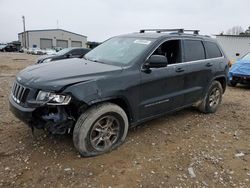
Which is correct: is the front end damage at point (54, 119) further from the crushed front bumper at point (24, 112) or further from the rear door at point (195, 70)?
the rear door at point (195, 70)

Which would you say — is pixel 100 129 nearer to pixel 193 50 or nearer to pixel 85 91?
pixel 85 91

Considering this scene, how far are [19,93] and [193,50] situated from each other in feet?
11.1

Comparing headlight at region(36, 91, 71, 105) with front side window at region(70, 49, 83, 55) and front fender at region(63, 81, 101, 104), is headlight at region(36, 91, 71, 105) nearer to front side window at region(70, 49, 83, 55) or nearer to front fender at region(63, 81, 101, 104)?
front fender at region(63, 81, 101, 104)

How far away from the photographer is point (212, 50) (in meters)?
5.53

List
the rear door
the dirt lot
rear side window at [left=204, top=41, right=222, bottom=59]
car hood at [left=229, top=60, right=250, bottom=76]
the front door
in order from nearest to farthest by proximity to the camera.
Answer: the dirt lot → the front door → the rear door → rear side window at [left=204, top=41, right=222, bottom=59] → car hood at [left=229, top=60, right=250, bottom=76]

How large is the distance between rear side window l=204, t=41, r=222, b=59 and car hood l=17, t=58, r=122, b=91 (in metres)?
2.66

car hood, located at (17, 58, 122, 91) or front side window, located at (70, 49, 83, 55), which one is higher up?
front side window, located at (70, 49, 83, 55)

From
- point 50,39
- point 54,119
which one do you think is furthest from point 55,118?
point 50,39

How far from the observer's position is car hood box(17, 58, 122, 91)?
3117mm

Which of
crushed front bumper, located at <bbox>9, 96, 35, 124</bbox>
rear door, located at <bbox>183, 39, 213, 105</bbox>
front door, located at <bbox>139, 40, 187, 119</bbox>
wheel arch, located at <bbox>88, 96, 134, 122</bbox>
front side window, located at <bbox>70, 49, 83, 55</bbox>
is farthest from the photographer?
front side window, located at <bbox>70, 49, 83, 55</bbox>

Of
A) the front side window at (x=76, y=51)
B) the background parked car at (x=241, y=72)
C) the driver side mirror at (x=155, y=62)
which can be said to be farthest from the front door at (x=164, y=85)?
the front side window at (x=76, y=51)

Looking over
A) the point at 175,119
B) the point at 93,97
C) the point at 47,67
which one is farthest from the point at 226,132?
the point at 47,67

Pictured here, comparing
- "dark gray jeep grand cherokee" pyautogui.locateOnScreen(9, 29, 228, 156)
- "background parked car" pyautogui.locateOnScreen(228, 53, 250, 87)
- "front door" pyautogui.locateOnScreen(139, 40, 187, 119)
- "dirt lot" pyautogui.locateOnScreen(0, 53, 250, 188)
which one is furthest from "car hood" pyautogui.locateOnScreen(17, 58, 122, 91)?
"background parked car" pyautogui.locateOnScreen(228, 53, 250, 87)

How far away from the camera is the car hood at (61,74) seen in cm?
312
